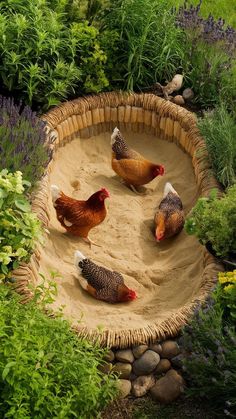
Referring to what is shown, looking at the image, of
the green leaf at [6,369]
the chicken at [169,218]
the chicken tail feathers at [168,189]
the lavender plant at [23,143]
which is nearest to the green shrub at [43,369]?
the green leaf at [6,369]

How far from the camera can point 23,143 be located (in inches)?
208

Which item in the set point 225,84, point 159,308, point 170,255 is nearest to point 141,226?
point 170,255

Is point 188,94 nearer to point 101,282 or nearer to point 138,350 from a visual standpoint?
point 101,282

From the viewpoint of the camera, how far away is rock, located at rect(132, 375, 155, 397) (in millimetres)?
4652

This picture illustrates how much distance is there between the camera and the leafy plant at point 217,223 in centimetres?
507

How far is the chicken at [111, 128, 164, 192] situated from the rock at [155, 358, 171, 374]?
1.86 m

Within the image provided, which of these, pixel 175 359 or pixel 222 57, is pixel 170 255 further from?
pixel 222 57

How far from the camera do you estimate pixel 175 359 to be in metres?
4.70

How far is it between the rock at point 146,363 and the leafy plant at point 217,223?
0.79 metres

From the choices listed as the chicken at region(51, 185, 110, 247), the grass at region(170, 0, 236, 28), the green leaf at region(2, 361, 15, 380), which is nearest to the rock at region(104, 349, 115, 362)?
the green leaf at region(2, 361, 15, 380)

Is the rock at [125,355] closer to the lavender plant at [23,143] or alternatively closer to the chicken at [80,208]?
the chicken at [80,208]

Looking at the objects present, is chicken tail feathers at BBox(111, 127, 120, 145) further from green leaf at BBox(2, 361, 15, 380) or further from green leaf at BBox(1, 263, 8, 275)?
green leaf at BBox(2, 361, 15, 380)

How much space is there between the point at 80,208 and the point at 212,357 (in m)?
1.63

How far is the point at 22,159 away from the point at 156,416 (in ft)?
5.98
